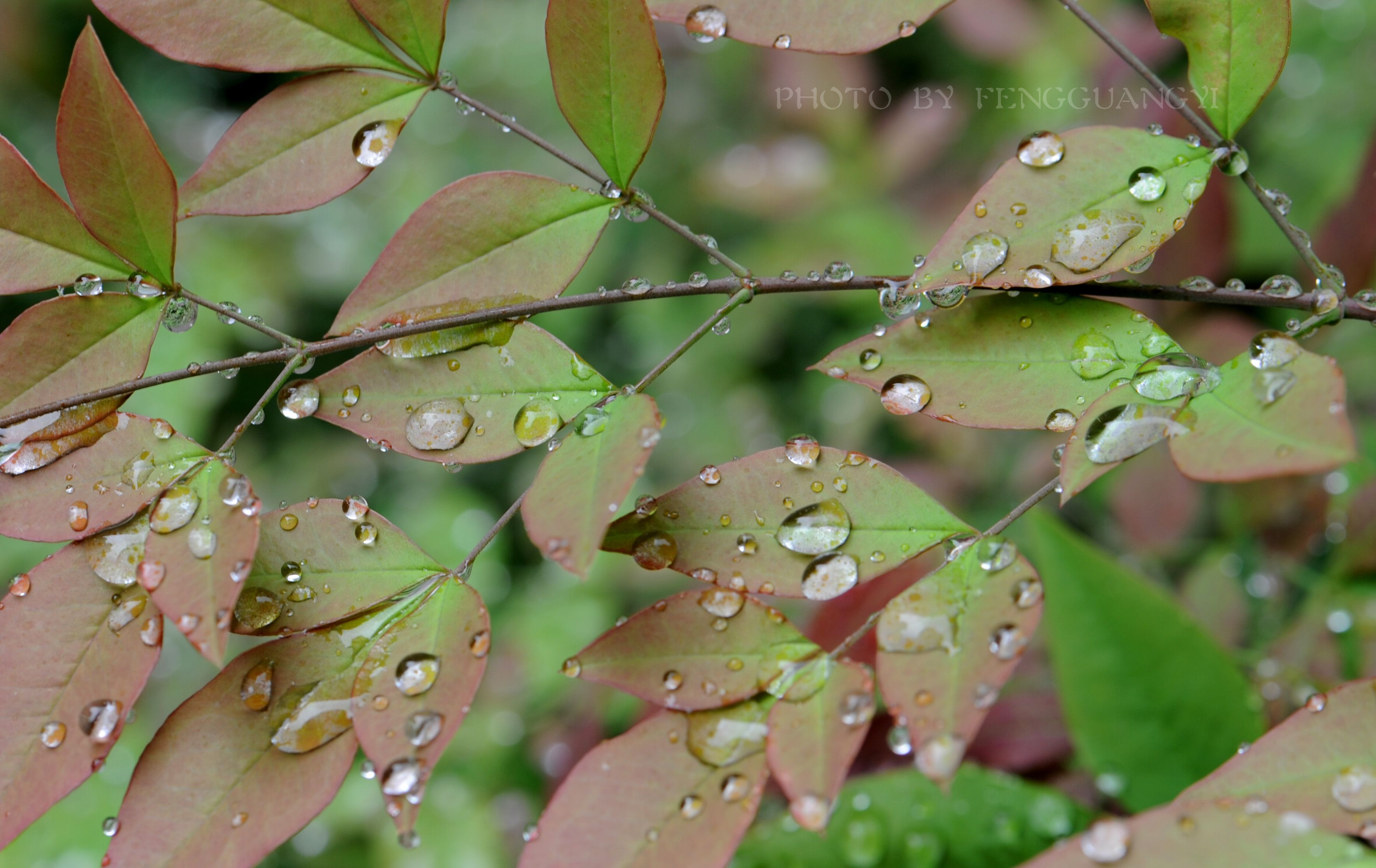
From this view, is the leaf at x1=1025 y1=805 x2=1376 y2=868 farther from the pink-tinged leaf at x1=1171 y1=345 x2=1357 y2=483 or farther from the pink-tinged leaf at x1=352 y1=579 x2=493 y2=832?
the pink-tinged leaf at x1=352 y1=579 x2=493 y2=832

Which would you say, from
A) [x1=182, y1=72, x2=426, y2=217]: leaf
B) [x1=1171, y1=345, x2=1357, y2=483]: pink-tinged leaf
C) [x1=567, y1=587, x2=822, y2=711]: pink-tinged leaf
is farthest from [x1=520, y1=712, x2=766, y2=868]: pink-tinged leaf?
[x1=182, y1=72, x2=426, y2=217]: leaf

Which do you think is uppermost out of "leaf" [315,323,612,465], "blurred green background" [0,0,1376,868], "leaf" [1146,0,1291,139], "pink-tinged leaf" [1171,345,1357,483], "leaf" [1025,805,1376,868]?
"leaf" [1146,0,1291,139]

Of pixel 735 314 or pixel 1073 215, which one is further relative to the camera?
pixel 735 314

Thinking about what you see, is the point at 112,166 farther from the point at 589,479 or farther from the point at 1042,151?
the point at 1042,151

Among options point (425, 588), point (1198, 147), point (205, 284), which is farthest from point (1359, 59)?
point (205, 284)

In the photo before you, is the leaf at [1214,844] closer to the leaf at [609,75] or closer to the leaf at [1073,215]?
the leaf at [1073,215]

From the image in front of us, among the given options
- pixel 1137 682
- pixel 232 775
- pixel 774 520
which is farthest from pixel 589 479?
pixel 1137 682
